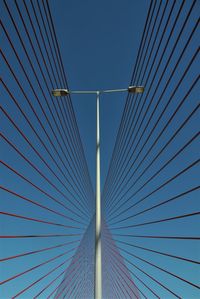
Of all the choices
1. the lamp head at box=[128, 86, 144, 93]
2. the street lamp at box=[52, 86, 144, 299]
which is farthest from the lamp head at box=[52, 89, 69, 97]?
the lamp head at box=[128, 86, 144, 93]

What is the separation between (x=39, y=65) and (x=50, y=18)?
1.19 metres

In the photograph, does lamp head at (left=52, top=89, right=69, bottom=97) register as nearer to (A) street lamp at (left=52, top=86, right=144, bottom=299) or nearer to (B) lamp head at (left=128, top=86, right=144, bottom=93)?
(A) street lamp at (left=52, top=86, right=144, bottom=299)

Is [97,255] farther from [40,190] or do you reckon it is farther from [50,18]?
[50,18]

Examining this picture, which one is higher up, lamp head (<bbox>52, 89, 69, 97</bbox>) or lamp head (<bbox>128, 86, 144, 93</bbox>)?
lamp head (<bbox>128, 86, 144, 93</bbox>)

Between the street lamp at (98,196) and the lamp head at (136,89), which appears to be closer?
the street lamp at (98,196)

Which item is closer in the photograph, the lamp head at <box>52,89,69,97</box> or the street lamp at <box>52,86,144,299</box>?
the street lamp at <box>52,86,144,299</box>

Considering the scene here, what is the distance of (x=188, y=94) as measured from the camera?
10.9 ft

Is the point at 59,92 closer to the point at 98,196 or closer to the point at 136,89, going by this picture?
the point at 136,89

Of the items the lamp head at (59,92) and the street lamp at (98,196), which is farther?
the lamp head at (59,92)

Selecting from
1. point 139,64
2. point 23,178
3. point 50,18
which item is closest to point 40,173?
point 23,178

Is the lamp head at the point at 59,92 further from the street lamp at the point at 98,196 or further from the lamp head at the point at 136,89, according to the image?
the lamp head at the point at 136,89

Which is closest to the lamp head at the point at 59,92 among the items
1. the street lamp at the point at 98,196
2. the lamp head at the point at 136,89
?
the street lamp at the point at 98,196

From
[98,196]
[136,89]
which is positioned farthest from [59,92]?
[98,196]

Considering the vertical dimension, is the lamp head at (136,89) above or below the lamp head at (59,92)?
above
